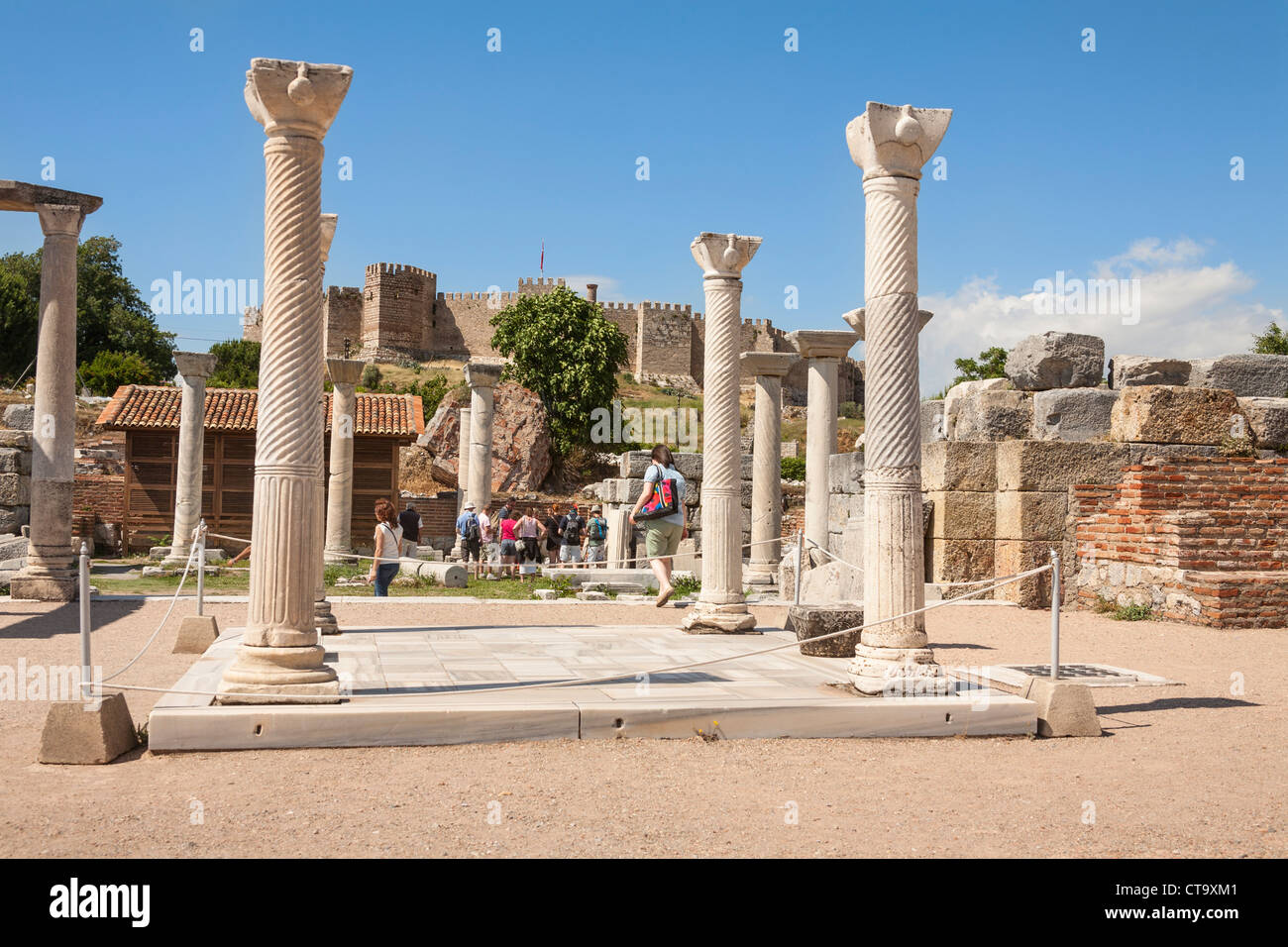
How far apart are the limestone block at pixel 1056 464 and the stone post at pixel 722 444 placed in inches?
196

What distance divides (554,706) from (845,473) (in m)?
9.99

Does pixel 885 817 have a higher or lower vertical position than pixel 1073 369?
lower

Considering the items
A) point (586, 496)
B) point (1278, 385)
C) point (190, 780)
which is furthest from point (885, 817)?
point (586, 496)

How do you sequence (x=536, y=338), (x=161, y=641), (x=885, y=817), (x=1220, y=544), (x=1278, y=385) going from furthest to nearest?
1. (x=536, y=338)
2. (x=1278, y=385)
3. (x=1220, y=544)
4. (x=161, y=641)
5. (x=885, y=817)

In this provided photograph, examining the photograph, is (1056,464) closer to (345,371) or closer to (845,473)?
(845,473)

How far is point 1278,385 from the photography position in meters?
14.6

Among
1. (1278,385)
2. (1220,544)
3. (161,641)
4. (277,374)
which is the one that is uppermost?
(1278,385)

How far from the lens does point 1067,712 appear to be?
21.0 ft

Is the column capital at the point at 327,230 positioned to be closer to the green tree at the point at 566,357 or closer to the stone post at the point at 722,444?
the stone post at the point at 722,444

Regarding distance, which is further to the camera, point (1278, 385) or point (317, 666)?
point (1278, 385)

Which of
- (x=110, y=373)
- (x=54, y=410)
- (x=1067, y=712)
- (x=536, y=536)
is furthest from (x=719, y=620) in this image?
(x=110, y=373)

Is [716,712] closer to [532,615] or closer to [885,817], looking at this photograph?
[885,817]

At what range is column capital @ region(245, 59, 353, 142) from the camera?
600 centimetres

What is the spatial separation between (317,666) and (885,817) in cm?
323
